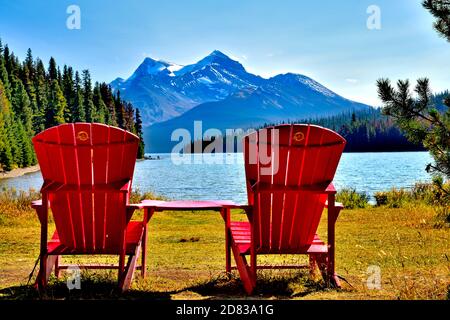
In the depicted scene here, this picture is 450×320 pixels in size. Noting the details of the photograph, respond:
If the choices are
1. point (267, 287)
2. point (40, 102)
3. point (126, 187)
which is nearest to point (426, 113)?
point (267, 287)

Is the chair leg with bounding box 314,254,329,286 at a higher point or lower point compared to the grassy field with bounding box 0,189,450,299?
higher

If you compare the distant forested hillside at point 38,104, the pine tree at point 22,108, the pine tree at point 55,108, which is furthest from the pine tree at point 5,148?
the pine tree at point 55,108

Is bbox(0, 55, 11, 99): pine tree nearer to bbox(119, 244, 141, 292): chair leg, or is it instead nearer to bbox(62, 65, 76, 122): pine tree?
bbox(62, 65, 76, 122): pine tree

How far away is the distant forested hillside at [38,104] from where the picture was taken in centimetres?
5738

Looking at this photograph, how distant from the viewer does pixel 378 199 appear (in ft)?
47.2

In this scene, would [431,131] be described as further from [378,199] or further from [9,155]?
[9,155]

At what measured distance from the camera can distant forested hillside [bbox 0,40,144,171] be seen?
57375mm

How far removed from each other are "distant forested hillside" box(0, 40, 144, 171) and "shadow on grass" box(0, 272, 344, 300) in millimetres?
52119

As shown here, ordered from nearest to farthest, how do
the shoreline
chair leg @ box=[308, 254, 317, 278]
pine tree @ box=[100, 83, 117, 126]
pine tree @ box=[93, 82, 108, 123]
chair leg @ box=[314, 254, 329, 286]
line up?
chair leg @ box=[314, 254, 329, 286], chair leg @ box=[308, 254, 317, 278], the shoreline, pine tree @ box=[93, 82, 108, 123], pine tree @ box=[100, 83, 117, 126]

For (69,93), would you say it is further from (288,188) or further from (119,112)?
(288,188)

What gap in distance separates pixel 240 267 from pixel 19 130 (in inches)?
2409

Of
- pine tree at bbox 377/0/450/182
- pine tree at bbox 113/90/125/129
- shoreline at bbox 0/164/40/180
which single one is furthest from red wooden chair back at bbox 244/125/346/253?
pine tree at bbox 113/90/125/129

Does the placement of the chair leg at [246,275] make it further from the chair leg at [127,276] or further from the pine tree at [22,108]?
the pine tree at [22,108]
